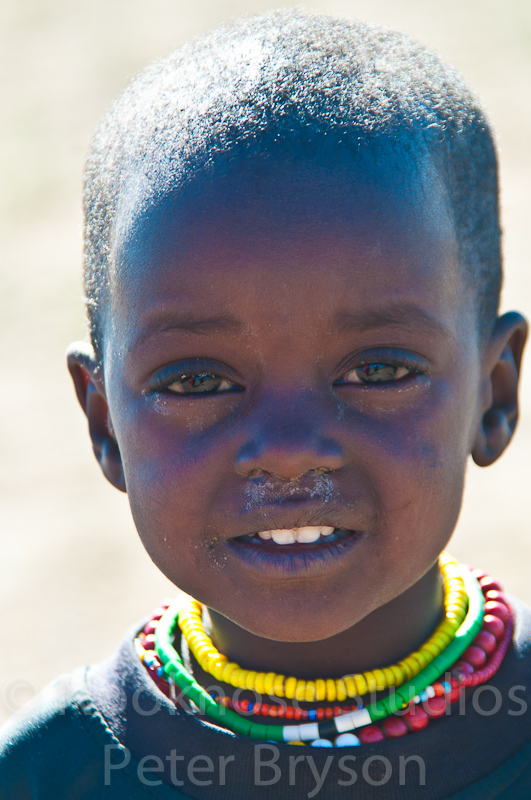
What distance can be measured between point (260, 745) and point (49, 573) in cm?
314

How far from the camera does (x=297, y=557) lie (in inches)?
66.6

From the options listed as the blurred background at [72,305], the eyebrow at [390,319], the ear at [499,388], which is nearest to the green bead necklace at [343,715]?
the ear at [499,388]

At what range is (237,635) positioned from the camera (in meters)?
2.03

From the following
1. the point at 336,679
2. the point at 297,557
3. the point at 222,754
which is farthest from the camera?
the point at 336,679

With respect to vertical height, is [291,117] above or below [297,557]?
above

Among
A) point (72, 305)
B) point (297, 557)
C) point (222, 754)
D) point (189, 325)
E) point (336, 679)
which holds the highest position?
point (72, 305)

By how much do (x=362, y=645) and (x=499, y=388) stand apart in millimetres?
602

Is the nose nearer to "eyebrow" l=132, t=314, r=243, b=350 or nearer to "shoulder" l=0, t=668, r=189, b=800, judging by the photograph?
"eyebrow" l=132, t=314, r=243, b=350

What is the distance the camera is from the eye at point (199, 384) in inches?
68.2

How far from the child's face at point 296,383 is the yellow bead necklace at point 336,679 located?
0.25 m

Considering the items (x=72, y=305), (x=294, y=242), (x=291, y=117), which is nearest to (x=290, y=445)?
(x=294, y=242)

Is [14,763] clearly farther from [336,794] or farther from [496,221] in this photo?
[496,221]

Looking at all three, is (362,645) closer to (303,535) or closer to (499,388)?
(303,535)

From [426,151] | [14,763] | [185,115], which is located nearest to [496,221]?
[426,151]
